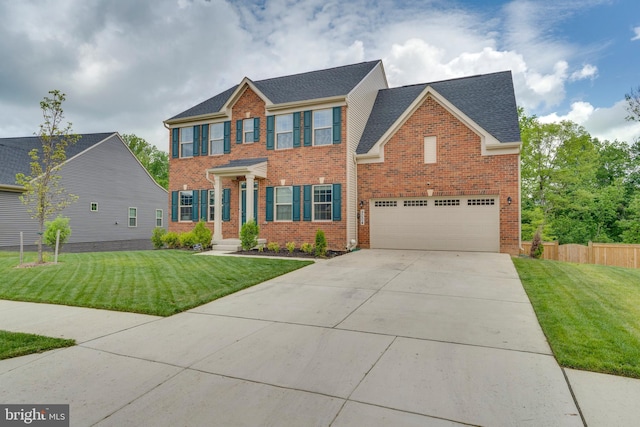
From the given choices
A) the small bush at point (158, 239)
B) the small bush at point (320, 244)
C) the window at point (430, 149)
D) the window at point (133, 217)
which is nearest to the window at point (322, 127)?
the window at point (430, 149)

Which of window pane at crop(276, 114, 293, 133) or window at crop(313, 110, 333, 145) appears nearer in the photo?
window at crop(313, 110, 333, 145)

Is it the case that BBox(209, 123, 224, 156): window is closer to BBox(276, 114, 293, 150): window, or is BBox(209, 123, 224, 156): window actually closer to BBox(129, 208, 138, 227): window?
BBox(276, 114, 293, 150): window

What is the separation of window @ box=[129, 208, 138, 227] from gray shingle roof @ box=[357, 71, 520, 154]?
60.7 feet

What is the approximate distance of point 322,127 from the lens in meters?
14.1

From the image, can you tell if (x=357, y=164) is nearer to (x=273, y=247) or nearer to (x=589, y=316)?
(x=273, y=247)

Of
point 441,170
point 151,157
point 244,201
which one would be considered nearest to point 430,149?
point 441,170

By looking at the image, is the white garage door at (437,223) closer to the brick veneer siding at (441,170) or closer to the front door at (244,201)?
the brick veneer siding at (441,170)

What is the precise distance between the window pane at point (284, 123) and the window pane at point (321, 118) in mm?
1172

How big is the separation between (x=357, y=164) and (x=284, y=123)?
3806 millimetres

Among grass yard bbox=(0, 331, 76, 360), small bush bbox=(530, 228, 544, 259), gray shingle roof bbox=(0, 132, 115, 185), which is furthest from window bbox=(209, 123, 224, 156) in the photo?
small bush bbox=(530, 228, 544, 259)

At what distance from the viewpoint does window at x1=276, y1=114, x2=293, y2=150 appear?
1468 centimetres

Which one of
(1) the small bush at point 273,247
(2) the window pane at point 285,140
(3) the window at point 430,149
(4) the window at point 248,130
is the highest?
(4) the window at point 248,130

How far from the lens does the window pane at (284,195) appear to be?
47.3 feet

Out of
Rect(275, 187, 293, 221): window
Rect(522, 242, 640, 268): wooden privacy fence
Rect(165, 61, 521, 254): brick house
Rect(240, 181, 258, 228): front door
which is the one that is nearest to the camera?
Rect(165, 61, 521, 254): brick house
